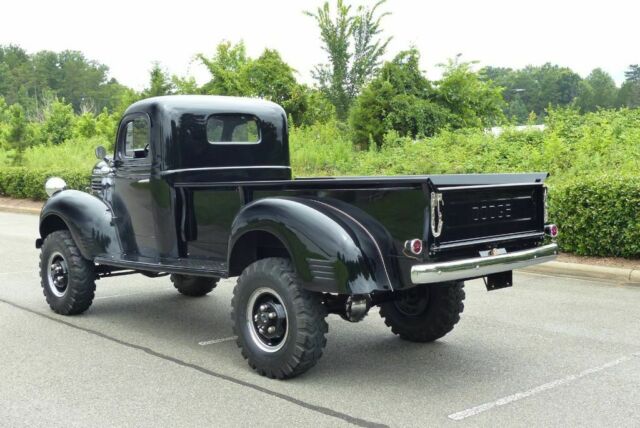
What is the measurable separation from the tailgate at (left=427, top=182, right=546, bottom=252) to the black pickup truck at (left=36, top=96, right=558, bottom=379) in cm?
1

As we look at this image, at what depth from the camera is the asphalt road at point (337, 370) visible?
4199mm

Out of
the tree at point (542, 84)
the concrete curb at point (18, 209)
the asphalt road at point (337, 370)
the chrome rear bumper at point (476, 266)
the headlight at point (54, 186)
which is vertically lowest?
the asphalt road at point (337, 370)

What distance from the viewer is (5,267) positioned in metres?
9.91

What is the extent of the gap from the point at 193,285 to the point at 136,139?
6.16 feet

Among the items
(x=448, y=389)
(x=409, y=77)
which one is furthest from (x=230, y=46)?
(x=448, y=389)

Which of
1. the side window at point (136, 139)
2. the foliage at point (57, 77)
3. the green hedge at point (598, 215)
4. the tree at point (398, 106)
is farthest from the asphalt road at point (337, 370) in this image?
the foliage at point (57, 77)

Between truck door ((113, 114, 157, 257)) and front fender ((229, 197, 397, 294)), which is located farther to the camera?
truck door ((113, 114, 157, 257))

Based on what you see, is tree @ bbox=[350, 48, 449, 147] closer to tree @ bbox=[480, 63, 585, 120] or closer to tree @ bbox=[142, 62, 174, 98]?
tree @ bbox=[142, 62, 174, 98]

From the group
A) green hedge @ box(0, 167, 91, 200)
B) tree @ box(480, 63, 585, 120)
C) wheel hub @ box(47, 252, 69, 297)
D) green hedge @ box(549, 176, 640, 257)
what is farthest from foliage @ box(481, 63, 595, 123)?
wheel hub @ box(47, 252, 69, 297)

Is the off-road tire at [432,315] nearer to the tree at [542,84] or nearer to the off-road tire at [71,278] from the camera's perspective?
the off-road tire at [71,278]

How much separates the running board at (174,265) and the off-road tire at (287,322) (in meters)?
0.38

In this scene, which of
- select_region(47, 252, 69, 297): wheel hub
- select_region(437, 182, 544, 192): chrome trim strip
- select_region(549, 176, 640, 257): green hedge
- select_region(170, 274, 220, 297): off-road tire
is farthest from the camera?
select_region(549, 176, 640, 257): green hedge

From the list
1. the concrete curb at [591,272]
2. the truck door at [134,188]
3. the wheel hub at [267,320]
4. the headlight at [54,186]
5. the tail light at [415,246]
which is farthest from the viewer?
the concrete curb at [591,272]

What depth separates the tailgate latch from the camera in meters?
4.30
